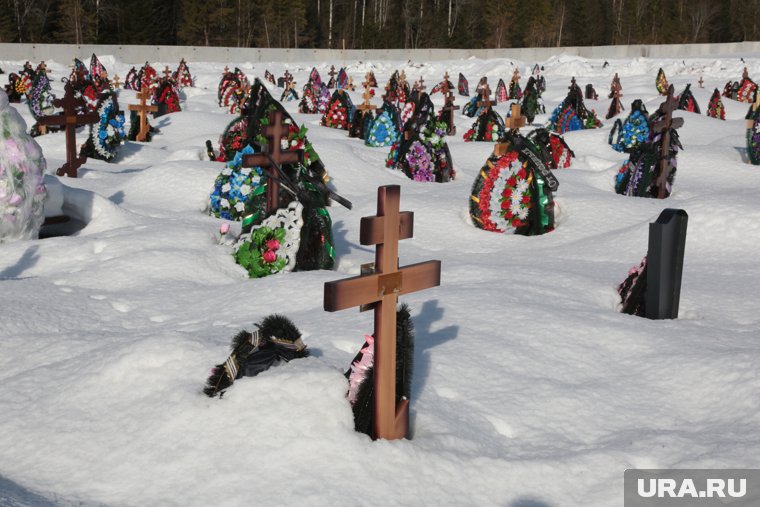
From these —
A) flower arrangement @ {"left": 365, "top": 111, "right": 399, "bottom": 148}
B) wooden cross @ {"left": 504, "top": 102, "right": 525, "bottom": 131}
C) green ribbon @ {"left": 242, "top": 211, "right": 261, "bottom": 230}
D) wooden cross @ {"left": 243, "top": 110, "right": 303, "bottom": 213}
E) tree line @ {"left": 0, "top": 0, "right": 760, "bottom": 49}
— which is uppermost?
tree line @ {"left": 0, "top": 0, "right": 760, "bottom": 49}

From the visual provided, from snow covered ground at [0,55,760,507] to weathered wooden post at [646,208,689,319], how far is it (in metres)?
0.19

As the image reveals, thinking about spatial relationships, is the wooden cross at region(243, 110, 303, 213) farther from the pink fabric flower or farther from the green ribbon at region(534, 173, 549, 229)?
the green ribbon at region(534, 173, 549, 229)

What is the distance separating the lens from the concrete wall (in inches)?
1629

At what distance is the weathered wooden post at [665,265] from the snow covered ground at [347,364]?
186 mm

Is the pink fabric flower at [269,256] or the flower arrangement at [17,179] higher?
the flower arrangement at [17,179]

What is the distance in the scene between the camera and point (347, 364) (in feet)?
14.4

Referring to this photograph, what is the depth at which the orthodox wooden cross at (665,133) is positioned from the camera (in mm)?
10055

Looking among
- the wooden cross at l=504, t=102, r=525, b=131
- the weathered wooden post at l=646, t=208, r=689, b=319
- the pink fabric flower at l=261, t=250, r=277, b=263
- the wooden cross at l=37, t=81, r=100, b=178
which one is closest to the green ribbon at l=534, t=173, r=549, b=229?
the wooden cross at l=504, t=102, r=525, b=131

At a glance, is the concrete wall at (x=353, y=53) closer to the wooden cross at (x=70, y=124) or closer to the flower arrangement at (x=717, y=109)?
the flower arrangement at (x=717, y=109)

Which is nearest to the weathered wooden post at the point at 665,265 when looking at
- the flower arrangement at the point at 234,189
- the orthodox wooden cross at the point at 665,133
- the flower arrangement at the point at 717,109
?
the orthodox wooden cross at the point at 665,133

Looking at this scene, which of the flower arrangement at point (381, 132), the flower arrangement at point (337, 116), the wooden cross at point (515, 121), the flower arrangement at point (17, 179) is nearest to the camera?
the flower arrangement at point (17, 179)

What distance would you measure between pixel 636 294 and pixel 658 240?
1.41 ft

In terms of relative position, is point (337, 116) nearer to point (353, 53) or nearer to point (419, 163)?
point (419, 163)

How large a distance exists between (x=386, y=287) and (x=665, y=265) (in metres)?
3.02
